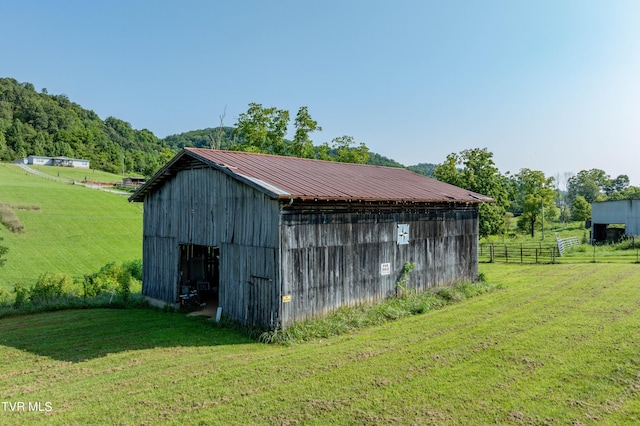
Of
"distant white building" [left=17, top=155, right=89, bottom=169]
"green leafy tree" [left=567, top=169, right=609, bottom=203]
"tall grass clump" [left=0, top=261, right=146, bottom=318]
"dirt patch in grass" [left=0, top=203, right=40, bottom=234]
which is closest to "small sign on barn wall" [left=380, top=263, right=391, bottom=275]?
"tall grass clump" [left=0, top=261, right=146, bottom=318]

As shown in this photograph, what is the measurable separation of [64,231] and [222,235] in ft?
114

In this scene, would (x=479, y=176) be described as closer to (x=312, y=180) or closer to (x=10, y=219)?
(x=312, y=180)

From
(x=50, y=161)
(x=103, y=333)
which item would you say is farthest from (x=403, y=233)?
(x=50, y=161)

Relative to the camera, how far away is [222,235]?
1413 cm

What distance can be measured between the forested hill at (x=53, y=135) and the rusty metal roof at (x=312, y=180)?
3317 inches

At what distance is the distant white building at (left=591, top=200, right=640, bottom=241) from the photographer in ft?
126

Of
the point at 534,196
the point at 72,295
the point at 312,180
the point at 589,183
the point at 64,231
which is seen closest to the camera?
the point at 312,180

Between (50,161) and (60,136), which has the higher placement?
(60,136)

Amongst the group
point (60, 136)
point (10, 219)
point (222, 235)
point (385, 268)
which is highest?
point (60, 136)

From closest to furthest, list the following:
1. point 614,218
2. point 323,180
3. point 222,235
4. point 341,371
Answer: point 341,371 → point 222,235 → point 323,180 → point 614,218

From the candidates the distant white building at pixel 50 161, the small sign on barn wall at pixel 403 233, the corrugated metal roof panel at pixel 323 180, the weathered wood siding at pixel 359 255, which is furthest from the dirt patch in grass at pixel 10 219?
the distant white building at pixel 50 161

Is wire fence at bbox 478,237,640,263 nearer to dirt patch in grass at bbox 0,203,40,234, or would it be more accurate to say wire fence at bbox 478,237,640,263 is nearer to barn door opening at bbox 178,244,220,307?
barn door opening at bbox 178,244,220,307

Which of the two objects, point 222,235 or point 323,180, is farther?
point 323,180

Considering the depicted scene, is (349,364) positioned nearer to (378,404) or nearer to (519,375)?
(378,404)
